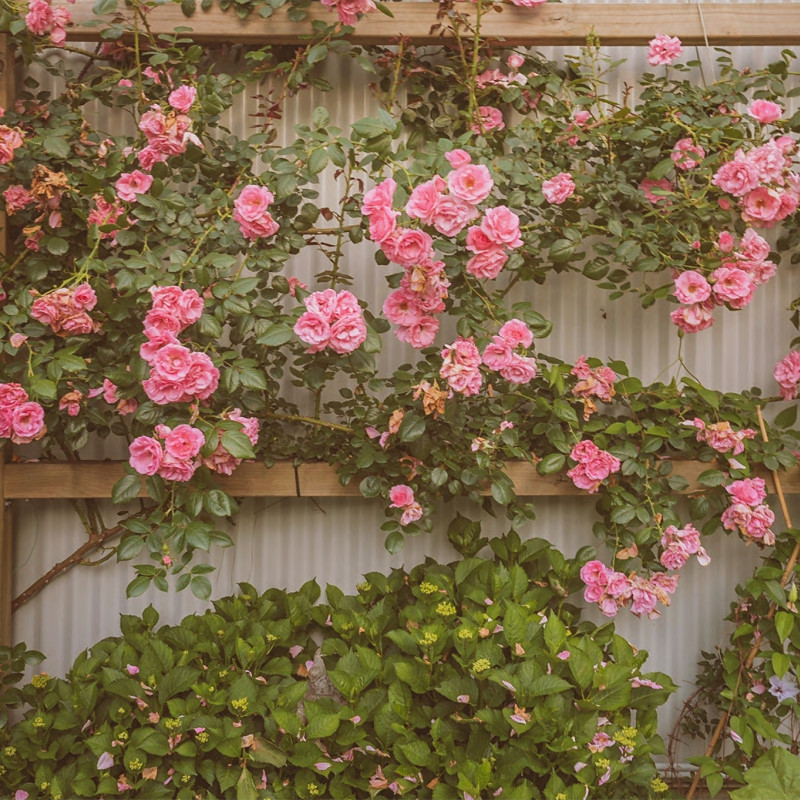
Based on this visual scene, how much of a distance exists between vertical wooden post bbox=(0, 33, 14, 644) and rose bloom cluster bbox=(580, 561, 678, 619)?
1393 mm

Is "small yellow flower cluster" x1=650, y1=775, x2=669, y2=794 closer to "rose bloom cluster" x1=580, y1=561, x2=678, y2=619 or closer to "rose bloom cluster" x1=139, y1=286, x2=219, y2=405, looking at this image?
"rose bloom cluster" x1=580, y1=561, x2=678, y2=619

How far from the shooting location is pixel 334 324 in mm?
1340

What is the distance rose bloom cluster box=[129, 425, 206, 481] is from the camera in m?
1.33

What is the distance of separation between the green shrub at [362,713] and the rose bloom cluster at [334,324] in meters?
0.58

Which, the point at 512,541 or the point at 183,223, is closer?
the point at 183,223

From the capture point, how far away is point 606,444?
162 centimetres

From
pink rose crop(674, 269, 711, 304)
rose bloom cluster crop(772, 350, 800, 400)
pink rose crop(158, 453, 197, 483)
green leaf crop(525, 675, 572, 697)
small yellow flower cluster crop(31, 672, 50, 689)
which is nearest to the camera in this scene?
green leaf crop(525, 675, 572, 697)

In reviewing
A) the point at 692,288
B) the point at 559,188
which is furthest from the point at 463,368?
the point at 692,288

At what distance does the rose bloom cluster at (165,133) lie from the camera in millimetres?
1435

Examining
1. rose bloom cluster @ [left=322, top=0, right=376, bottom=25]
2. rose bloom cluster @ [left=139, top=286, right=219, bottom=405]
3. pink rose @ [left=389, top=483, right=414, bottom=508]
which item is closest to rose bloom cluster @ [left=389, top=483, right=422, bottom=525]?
pink rose @ [left=389, top=483, right=414, bottom=508]

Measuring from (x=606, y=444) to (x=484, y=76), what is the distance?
93 cm

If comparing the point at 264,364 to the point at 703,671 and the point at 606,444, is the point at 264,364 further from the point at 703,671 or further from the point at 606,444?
the point at 703,671

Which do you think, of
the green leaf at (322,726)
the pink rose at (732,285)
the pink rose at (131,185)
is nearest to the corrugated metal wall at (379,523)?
the pink rose at (732,285)

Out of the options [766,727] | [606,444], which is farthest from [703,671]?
[606,444]
